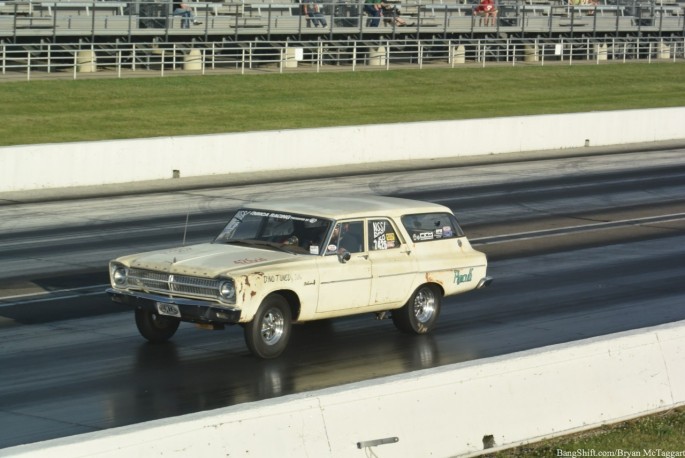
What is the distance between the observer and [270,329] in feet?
38.8

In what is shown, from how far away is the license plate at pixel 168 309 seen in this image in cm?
1147

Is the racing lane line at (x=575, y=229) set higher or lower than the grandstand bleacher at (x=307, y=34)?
lower

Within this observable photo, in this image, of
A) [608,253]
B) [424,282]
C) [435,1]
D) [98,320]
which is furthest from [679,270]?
[435,1]

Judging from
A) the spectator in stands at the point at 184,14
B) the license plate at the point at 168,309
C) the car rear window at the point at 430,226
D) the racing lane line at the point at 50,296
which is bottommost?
the racing lane line at the point at 50,296

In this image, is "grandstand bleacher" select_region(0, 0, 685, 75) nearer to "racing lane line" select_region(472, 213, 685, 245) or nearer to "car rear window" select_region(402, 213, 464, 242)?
"racing lane line" select_region(472, 213, 685, 245)

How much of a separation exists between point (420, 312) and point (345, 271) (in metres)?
1.38

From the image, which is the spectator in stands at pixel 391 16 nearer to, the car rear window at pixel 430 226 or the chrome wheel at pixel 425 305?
the car rear window at pixel 430 226

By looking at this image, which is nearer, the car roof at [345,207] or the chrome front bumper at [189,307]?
the chrome front bumper at [189,307]

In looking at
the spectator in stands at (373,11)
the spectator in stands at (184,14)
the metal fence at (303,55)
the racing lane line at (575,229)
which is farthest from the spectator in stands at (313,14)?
the racing lane line at (575,229)

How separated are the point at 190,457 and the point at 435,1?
57315 millimetres

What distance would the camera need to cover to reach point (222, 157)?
94.0 feet

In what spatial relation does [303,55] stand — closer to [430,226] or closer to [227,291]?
[430,226]

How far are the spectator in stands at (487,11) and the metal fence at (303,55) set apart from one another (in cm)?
111

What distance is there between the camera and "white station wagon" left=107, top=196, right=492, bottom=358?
11.5 meters
